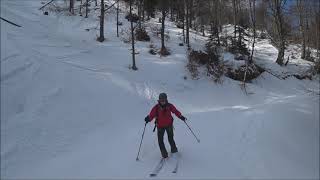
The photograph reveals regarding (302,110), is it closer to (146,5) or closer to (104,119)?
(104,119)

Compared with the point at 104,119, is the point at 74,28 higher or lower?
higher

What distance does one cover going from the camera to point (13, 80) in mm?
14258

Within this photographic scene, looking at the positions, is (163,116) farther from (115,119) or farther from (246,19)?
(246,19)

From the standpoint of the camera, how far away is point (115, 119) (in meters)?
16.3

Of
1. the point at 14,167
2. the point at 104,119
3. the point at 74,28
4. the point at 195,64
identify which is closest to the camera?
the point at 14,167

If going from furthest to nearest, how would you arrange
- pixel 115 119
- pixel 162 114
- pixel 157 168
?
pixel 115 119, pixel 162 114, pixel 157 168

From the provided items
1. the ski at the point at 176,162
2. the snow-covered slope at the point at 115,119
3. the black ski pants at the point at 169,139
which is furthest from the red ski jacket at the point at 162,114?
the snow-covered slope at the point at 115,119

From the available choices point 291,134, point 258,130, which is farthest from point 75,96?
point 291,134

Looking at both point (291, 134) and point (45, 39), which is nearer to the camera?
point (291, 134)

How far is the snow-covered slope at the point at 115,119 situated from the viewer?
35.6ft

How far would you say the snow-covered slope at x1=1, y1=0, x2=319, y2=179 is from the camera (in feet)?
35.6

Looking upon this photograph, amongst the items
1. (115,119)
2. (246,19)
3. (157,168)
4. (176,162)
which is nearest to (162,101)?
(176,162)

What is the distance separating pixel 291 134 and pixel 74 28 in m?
20.0

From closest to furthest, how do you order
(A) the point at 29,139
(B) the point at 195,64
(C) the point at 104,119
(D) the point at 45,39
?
(A) the point at 29,139, (C) the point at 104,119, (D) the point at 45,39, (B) the point at 195,64
